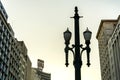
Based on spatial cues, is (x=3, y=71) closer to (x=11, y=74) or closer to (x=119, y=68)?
(x=11, y=74)

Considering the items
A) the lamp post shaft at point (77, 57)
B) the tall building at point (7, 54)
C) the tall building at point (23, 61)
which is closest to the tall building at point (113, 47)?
the tall building at point (23, 61)

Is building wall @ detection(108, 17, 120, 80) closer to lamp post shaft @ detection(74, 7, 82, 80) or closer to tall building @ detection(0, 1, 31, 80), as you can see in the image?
tall building @ detection(0, 1, 31, 80)

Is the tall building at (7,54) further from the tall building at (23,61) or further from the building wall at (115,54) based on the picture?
the building wall at (115,54)

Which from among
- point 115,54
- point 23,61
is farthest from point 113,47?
point 23,61

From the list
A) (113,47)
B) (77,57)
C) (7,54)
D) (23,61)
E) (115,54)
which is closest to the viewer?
(77,57)

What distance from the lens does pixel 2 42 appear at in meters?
93.8

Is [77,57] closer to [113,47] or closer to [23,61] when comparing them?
[113,47]

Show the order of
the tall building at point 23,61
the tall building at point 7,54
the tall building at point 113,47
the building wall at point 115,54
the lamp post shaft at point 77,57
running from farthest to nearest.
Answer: the tall building at point 23,61
the tall building at point 113,47
the building wall at point 115,54
the tall building at point 7,54
the lamp post shaft at point 77,57

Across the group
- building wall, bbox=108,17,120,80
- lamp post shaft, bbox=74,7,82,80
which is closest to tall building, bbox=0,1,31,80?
building wall, bbox=108,17,120,80

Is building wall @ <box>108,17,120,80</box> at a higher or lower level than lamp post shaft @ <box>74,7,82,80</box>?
higher

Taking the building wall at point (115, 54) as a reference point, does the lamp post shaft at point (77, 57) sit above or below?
below

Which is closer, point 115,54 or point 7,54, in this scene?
point 7,54

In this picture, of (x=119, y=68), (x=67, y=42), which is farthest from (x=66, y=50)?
(x=119, y=68)

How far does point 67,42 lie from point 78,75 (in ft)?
5.86
